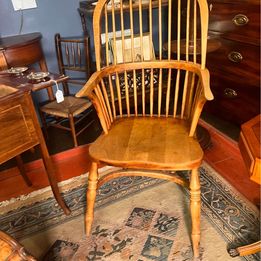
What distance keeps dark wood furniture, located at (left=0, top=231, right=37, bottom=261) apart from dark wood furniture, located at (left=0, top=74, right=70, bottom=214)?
44 cm

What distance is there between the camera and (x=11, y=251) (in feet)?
2.73

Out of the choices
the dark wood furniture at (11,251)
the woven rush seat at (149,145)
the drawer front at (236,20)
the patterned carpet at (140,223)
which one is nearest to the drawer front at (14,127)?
the woven rush seat at (149,145)

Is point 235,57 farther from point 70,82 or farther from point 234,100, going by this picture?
point 70,82

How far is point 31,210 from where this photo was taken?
1.67 metres

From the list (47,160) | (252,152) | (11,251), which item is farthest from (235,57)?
(11,251)

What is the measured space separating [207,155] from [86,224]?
1.03m

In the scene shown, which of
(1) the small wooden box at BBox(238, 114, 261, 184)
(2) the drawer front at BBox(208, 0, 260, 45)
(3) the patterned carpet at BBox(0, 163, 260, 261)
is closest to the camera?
(1) the small wooden box at BBox(238, 114, 261, 184)

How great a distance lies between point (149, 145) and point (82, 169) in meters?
0.85

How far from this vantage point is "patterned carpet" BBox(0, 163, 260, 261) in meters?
1.38

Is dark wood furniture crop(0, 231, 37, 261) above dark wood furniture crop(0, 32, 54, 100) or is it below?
below

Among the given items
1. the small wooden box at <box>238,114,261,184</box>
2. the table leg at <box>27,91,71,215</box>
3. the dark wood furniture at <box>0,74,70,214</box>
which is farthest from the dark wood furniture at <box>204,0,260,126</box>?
the table leg at <box>27,91,71,215</box>

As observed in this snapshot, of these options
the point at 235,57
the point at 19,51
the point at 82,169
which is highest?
the point at 19,51

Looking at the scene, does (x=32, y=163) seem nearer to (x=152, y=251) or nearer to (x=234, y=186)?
(x=152, y=251)

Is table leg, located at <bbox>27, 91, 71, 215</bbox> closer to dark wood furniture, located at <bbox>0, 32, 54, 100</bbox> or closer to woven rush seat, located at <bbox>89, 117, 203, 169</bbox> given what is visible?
woven rush seat, located at <bbox>89, 117, 203, 169</bbox>
